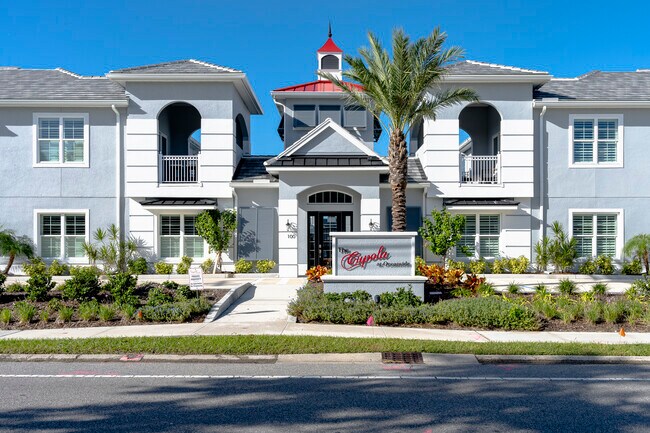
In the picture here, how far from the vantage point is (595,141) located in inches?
801

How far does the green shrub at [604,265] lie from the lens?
64.4 feet

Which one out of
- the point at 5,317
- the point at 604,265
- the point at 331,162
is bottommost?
the point at 5,317

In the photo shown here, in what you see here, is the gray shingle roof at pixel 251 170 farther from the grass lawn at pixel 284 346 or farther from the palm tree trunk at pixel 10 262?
the grass lawn at pixel 284 346

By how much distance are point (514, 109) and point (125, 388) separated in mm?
17828

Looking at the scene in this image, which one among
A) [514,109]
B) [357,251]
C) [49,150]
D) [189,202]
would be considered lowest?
[357,251]

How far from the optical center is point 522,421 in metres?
5.68

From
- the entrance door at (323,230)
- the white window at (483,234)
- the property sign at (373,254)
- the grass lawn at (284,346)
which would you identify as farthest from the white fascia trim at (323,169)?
the grass lawn at (284,346)

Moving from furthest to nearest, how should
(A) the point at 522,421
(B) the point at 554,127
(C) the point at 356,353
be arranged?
1. (B) the point at 554,127
2. (C) the point at 356,353
3. (A) the point at 522,421

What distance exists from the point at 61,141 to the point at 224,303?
11627 millimetres

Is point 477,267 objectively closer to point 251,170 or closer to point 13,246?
point 251,170

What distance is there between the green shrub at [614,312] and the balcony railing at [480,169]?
30.0ft

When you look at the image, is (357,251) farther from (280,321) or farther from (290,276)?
(290,276)

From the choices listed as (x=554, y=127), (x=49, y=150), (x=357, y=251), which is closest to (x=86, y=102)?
(x=49, y=150)

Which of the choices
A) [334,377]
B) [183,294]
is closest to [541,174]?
[183,294]
